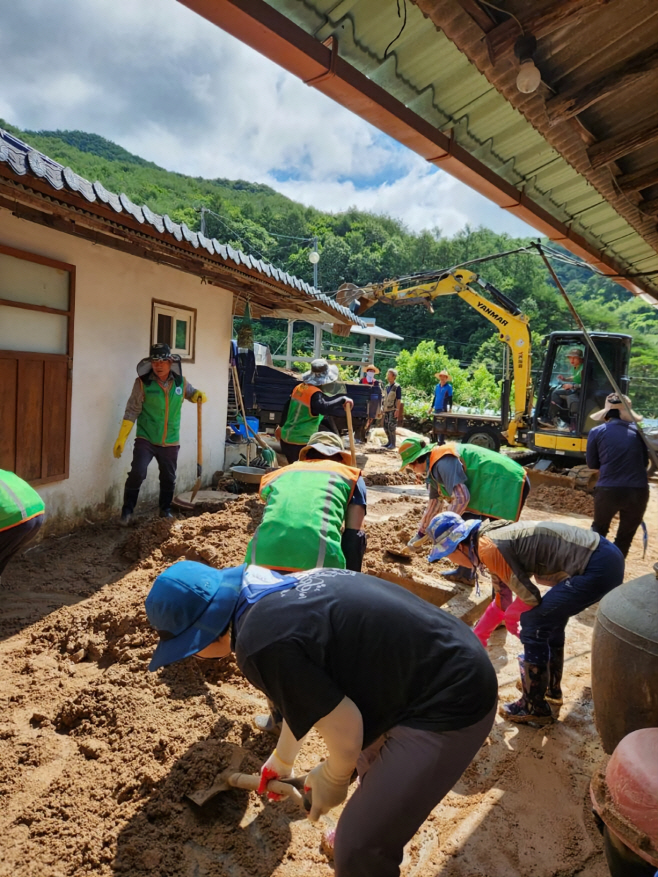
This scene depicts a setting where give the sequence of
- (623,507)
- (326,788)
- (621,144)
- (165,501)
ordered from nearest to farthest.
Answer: (326,788) < (621,144) < (623,507) < (165,501)

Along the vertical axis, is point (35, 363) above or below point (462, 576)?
above

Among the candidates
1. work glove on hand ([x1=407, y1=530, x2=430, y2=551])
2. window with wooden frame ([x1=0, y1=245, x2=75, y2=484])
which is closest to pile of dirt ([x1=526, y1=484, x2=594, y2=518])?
work glove on hand ([x1=407, y1=530, x2=430, y2=551])

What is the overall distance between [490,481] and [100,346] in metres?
3.96

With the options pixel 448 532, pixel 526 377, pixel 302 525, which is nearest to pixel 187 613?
pixel 302 525

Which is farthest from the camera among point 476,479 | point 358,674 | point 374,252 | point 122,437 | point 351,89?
point 374,252

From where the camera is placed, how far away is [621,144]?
2.45 m

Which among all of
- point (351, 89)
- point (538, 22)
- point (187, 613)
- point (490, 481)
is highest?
point (538, 22)

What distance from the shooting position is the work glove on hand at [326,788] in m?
1.66

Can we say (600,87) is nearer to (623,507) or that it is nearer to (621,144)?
(621,144)

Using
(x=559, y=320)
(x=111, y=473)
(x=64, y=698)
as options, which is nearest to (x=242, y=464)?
(x=111, y=473)

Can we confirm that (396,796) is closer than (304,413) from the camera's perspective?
Yes

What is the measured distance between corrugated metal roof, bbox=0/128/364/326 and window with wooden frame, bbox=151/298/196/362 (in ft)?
3.56

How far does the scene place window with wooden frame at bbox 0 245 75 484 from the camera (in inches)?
182

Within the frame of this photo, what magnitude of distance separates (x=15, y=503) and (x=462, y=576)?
323 centimetres
